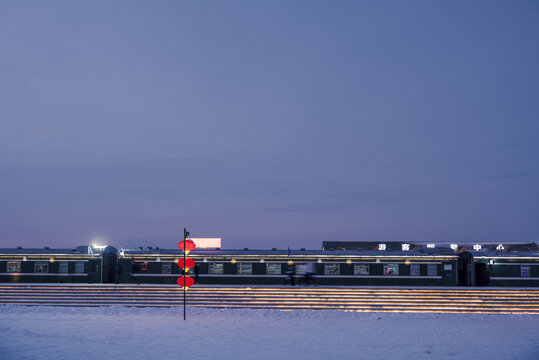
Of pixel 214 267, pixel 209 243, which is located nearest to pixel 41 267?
pixel 209 243

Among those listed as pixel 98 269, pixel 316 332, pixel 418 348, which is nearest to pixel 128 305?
pixel 98 269

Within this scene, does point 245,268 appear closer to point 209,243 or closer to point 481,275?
point 209,243

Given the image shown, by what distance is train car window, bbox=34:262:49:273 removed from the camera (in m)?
40.9

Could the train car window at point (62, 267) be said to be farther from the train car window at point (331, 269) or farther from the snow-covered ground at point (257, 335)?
the train car window at point (331, 269)

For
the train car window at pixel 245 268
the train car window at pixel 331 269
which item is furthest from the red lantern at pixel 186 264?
the train car window at pixel 331 269

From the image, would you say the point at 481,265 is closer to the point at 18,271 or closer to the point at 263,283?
the point at 263,283

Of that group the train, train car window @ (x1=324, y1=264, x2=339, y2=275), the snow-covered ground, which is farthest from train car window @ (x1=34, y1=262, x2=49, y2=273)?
train car window @ (x1=324, y1=264, x2=339, y2=275)

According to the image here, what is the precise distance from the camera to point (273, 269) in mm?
39469

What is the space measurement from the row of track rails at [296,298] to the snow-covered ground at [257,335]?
2202mm

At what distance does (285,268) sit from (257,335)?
21.2 metres

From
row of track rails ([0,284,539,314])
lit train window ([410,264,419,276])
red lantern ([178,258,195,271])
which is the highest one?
red lantern ([178,258,195,271])

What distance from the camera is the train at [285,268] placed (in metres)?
39.0

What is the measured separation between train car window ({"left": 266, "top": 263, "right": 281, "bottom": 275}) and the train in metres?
0.04

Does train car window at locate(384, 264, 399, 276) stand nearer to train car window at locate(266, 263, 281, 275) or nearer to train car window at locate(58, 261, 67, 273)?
train car window at locate(266, 263, 281, 275)
